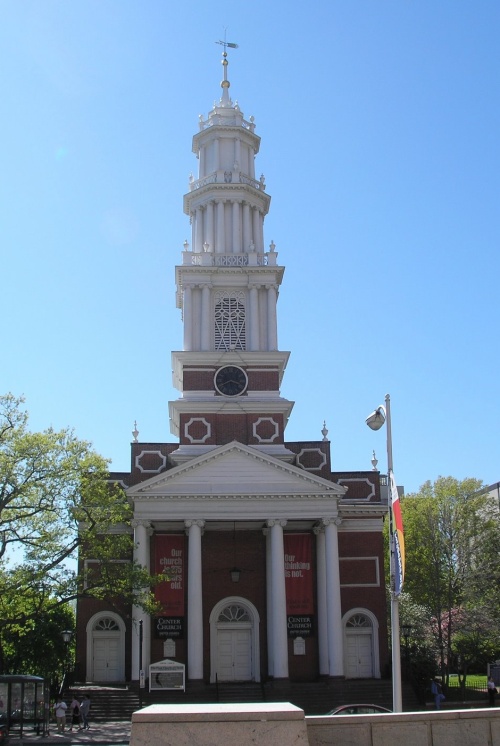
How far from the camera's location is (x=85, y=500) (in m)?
32.8

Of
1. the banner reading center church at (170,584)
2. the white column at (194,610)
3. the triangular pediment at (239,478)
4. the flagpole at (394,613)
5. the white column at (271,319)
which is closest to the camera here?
the flagpole at (394,613)

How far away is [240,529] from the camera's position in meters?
43.8

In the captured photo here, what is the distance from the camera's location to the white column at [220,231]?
5066 cm

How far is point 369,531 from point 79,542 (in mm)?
18438

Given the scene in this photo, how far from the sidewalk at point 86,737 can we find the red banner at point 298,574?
1150 cm

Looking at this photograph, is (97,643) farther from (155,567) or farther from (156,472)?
(156,472)

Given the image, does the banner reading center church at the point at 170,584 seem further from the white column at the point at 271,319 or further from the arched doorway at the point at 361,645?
the white column at the point at 271,319

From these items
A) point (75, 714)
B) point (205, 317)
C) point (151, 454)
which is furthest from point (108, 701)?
point (205, 317)

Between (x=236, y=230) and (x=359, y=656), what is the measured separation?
82.1ft

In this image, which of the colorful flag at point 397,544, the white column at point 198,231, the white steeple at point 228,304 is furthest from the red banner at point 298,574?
the colorful flag at point 397,544

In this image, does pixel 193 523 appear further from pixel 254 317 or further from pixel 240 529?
pixel 254 317

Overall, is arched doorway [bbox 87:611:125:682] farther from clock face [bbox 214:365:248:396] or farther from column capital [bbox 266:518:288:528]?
clock face [bbox 214:365:248:396]

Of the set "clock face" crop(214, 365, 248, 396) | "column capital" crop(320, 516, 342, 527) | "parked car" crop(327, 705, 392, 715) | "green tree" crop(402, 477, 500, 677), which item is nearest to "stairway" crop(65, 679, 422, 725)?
"column capital" crop(320, 516, 342, 527)

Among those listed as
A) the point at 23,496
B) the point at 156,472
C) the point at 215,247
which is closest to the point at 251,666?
the point at 156,472
